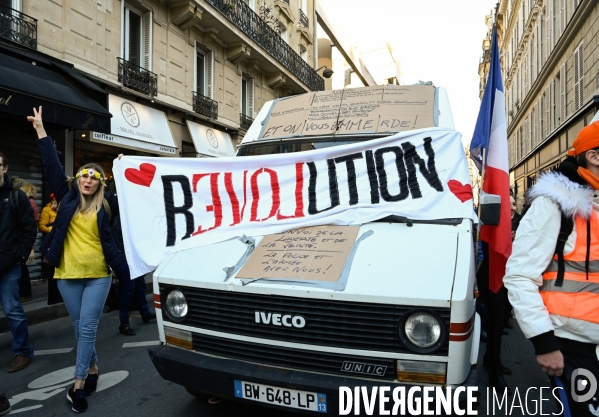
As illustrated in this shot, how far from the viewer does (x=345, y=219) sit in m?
3.39

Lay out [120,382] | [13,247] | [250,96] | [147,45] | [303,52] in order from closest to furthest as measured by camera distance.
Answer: [120,382], [13,247], [147,45], [250,96], [303,52]

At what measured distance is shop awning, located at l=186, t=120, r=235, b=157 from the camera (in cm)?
1543

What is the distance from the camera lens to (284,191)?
372 cm

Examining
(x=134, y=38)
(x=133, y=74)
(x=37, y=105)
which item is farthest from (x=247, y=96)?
(x=37, y=105)

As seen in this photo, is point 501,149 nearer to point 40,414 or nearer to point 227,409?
point 227,409

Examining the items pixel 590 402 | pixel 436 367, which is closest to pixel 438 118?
pixel 436 367

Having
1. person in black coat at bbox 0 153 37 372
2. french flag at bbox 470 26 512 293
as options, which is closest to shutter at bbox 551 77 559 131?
french flag at bbox 470 26 512 293

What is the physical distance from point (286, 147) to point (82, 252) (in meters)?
2.00

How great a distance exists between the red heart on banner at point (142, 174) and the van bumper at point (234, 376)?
1375mm

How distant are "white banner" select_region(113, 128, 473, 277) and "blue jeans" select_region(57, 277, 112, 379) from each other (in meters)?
0.35

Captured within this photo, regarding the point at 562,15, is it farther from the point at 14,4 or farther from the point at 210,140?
the point at 14,4

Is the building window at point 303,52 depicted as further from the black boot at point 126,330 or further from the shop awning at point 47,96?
the black boot at point 126,330

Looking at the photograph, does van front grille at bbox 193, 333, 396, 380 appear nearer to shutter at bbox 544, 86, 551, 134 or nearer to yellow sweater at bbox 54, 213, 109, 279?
yellow sweater at bbox 54, 213, 109, 279

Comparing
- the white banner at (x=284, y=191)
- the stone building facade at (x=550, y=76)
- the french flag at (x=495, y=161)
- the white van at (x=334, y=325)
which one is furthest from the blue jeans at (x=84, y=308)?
the stone building facade at (x=550, y=76)
